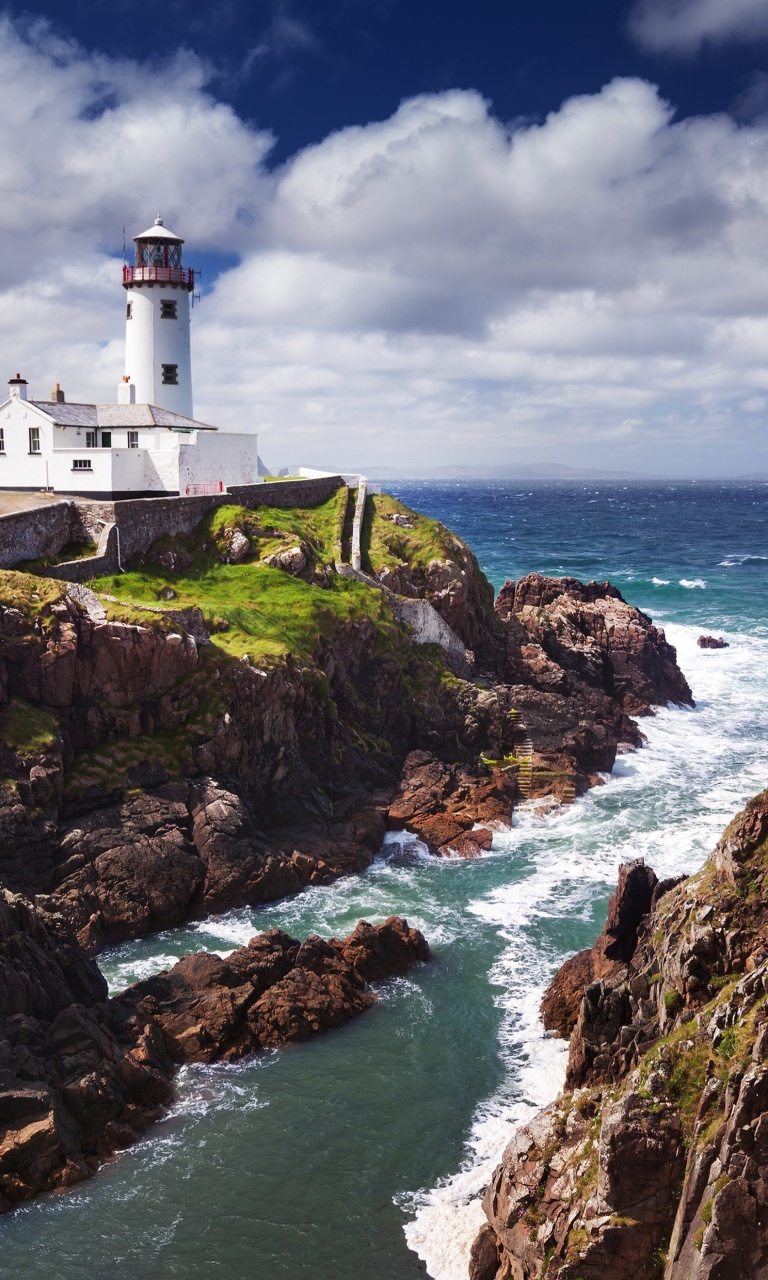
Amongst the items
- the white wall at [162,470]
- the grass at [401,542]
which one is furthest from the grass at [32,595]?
the grass at [401,542]

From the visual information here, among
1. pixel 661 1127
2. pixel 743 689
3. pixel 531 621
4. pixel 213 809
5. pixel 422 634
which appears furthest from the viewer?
pixel 743 689

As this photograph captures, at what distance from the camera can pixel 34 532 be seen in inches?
1713

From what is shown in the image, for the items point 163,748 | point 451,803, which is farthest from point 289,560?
point 163,748

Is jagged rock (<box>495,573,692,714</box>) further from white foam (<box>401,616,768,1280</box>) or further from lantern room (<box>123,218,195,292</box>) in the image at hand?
lantern room (<box>123,218,195,292</box>)

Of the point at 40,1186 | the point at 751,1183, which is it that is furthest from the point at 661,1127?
the point at 40,1186

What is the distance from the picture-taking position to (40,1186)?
2095 cm

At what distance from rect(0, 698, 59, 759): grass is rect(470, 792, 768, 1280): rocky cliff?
1987cm

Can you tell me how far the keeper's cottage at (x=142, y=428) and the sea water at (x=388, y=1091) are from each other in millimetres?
24397

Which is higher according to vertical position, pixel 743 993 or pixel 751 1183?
pixel 743 993

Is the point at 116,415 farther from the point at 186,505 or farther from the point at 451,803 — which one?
the point at 451,803

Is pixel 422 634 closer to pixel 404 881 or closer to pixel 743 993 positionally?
pixel 404 881

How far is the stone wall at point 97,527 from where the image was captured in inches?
1671

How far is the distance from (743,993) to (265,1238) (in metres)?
10.1

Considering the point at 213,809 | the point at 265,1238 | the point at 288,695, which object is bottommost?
the point at 265,1238
